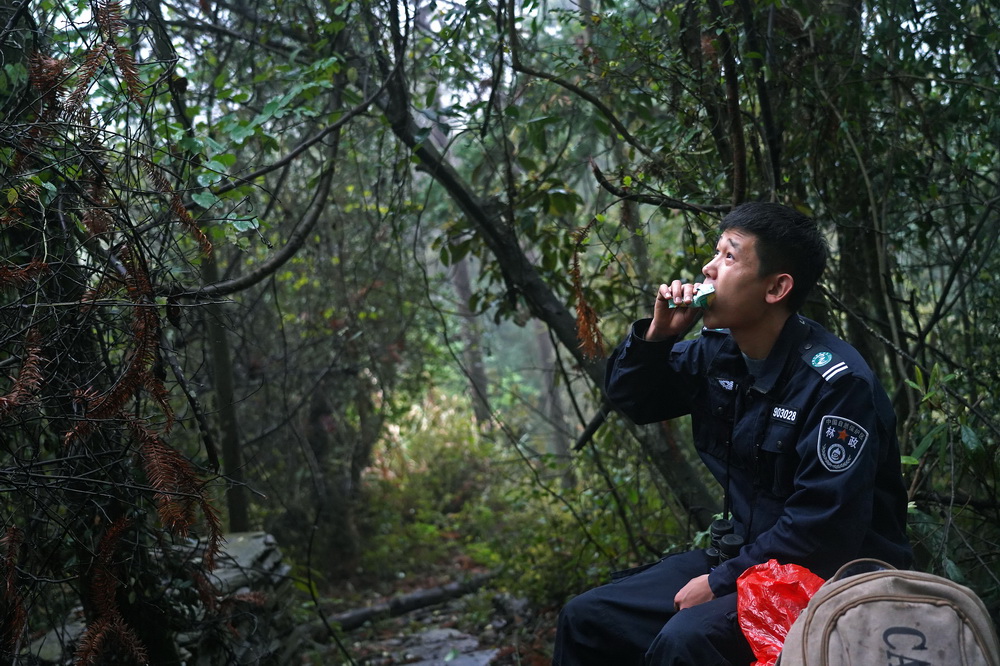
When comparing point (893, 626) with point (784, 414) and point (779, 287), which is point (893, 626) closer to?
point (784, 414)

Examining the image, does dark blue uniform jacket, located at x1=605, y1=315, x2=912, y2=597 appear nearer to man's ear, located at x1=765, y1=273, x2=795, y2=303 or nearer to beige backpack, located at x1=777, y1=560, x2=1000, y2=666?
man's ear, located at x1=765, y1=273, x2=795, y2=303

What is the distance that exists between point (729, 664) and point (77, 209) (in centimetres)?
245

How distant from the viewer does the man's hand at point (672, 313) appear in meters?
2.70

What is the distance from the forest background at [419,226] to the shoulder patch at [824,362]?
76cm

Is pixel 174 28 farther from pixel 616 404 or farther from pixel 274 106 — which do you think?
pixel 616 404

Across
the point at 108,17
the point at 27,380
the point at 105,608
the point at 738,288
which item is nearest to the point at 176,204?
the point at 108,17

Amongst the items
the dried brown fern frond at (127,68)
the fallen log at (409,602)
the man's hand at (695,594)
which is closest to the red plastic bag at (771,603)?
the man's hand at (695,594)

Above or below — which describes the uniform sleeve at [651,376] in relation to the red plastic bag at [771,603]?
Answer: above

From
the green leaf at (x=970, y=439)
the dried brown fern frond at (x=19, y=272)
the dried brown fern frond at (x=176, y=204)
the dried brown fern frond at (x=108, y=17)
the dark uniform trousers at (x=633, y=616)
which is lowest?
the dark uniform trousers at (x=633, y=616)

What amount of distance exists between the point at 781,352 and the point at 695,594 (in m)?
0.79

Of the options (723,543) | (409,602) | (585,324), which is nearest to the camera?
(723,543)

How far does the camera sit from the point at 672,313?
9.18 feet

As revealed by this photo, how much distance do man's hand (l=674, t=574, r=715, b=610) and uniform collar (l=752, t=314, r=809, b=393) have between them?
620 mm

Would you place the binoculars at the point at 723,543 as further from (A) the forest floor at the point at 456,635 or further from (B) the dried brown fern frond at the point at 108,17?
(B) the dried brown fern frond at the point at 108,17
